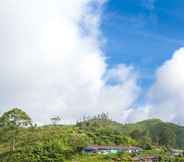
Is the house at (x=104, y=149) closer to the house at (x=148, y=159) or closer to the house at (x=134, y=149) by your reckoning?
the house at (x=134, y=149)

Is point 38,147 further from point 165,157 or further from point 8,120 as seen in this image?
point 165,157

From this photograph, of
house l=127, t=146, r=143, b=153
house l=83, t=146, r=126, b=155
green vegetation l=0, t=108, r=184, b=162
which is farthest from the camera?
house l=127, t=146, r=143, b=153

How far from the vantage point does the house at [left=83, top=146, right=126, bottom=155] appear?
285ft

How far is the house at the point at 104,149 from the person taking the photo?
8688cm

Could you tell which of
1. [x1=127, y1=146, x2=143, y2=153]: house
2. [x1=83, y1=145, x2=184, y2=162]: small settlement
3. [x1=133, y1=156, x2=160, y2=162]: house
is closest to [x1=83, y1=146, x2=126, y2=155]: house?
[x1=83, y1=145, x2=184, y2=162]: small settlement

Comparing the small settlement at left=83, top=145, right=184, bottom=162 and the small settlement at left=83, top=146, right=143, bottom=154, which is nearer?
the small settlement at left=83, top=145, right=184, bottom=162

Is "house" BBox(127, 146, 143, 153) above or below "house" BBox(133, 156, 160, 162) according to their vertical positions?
above

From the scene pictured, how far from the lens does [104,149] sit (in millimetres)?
89250

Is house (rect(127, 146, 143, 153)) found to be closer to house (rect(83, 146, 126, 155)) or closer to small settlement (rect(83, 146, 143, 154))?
small settlement (rect(83, 146, 143, 154))

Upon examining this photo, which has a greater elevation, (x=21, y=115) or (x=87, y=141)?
(x=21, y=115)

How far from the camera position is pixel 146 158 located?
81.6m

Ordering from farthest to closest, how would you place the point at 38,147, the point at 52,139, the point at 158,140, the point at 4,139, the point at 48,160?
the point at 158,140 → the point at 4,139 → the point at 52,139 → the point at 38,147 → the point at 48,160

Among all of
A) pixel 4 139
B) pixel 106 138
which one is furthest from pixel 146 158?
pixel 4 139

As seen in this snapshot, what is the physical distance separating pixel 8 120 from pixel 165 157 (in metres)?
39.3
